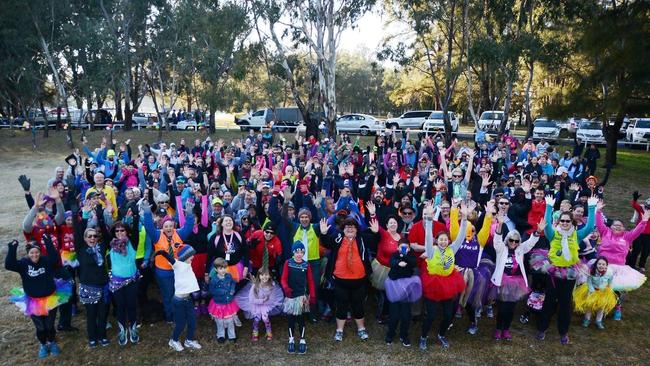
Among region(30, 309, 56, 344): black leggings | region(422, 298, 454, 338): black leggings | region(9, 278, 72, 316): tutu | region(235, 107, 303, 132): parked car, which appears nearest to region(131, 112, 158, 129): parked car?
region(235, 107, 303, 132): parked car

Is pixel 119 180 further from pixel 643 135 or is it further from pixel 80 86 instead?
pixel 643 135

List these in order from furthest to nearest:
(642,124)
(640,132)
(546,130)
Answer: (546,130) < (642,124) < (640,132)

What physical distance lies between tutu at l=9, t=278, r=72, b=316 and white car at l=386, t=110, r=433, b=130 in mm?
28212

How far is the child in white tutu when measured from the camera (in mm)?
5742

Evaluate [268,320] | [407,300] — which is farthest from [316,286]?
[407,300]

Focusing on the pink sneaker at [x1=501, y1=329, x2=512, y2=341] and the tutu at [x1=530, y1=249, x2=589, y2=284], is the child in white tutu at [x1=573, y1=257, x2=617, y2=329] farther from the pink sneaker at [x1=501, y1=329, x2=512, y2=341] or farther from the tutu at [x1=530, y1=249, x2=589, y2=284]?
the pink sneaker at [x1=501, y1=329, x2=512, y2=341]

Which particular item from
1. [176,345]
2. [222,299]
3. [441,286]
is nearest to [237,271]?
[222,299]

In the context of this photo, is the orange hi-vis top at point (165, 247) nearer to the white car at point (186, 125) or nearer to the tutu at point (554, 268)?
the tutu at point (554, 268)

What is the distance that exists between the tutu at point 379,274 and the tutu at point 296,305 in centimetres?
103

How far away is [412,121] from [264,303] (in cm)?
2806

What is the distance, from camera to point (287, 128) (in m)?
31.1

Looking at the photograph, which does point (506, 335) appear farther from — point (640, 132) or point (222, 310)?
point (640, 132)

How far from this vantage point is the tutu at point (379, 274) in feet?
19.2

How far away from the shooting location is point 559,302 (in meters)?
5.66
